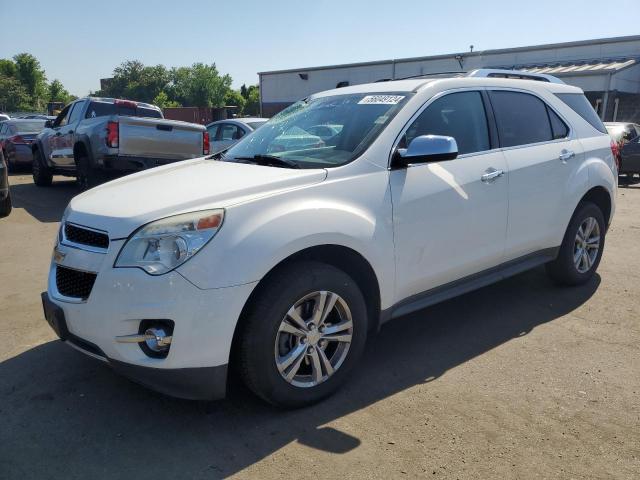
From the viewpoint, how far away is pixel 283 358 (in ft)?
9.73

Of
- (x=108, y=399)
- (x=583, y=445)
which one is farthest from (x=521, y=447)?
(x=108, y=399)

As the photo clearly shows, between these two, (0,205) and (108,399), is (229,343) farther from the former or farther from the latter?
(0,205)

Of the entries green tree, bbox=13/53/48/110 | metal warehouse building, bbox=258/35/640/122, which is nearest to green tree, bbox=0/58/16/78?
green tree, bbox=13/53/48/110

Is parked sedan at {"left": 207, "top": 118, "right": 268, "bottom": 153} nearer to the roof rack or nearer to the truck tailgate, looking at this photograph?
the truck tailgate

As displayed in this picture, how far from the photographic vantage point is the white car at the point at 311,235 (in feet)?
8.74

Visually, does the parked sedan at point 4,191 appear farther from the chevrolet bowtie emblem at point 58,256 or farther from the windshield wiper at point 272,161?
the windshield wiper at point 272,161

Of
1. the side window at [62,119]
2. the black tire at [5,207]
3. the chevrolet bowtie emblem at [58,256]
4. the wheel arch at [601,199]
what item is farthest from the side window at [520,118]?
the side window at [62,119]

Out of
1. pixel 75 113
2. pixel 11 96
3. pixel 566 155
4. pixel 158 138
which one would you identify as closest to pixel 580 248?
pixel 566 155

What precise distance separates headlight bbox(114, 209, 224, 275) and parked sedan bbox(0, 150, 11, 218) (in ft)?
21.7

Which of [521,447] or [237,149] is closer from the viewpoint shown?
[521,447]

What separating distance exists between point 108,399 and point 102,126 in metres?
6.88

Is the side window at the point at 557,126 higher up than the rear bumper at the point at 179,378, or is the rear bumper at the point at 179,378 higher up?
the side window at the point at 557,126

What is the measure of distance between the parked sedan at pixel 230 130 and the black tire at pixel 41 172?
12.3 feet

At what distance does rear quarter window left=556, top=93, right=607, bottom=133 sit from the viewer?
4.92 m
